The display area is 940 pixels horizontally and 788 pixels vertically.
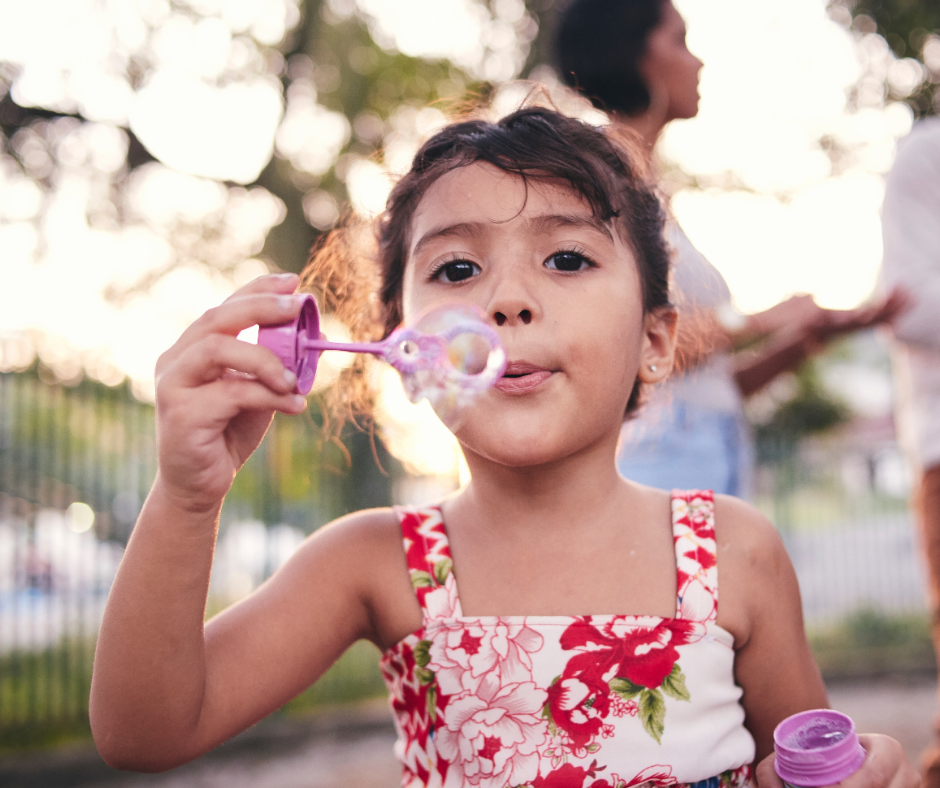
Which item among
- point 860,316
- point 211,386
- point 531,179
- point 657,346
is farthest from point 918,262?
point 211,386

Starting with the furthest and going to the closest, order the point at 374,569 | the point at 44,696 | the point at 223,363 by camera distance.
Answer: the point at 44,696 → the point at 374,569 → the point at 223,363

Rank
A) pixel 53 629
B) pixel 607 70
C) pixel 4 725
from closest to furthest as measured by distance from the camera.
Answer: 1. pixel 607 70
2. pixel 4 725
3. pixel 53 629

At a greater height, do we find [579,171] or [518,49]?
[518,49]

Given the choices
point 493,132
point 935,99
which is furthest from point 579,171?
point 935,99

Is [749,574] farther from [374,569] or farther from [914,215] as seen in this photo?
[914,215]

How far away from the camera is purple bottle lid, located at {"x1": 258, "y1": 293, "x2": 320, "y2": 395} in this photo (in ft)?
3.60

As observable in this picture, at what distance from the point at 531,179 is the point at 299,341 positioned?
0.55 meters

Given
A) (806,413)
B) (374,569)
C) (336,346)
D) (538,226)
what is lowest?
(806,413)

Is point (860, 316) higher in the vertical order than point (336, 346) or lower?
lower

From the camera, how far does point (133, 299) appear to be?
916cm

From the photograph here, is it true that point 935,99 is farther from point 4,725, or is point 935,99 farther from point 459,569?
point 4,725

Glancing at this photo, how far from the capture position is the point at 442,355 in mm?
1239

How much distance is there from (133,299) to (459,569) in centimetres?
865

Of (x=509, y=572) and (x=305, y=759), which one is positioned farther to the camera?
(x=305, y=759)
